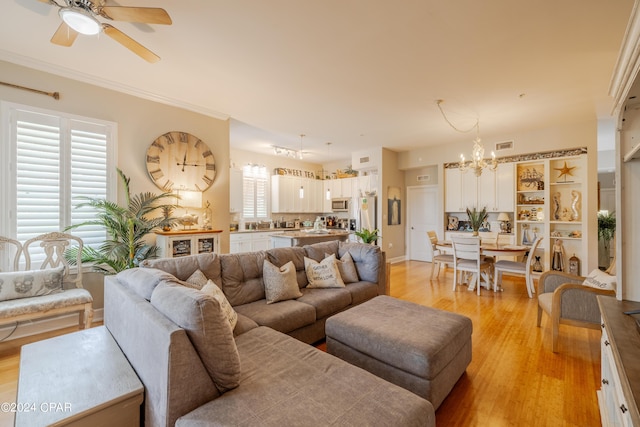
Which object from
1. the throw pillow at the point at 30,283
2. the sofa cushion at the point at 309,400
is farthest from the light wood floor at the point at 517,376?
the sofa cushion at the point at 309,400

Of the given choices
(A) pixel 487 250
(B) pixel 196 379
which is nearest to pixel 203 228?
(B) pixel 196 379

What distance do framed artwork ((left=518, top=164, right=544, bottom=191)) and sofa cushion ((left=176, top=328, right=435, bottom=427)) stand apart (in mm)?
5824

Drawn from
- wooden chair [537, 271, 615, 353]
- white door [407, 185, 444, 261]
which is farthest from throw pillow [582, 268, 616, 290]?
white door [407, 185, 444, 261]

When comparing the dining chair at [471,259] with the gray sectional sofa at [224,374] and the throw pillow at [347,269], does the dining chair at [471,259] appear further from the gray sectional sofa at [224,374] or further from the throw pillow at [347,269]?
the gray sectional sofa at [224,374]

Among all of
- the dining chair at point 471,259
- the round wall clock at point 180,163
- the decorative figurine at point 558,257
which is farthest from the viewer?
the decorative figurine at point 558,257

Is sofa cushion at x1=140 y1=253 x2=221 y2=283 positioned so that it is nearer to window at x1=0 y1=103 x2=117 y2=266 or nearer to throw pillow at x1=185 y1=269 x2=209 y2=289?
throw pillow at x1=185 y1=269 x2=209 y2=289

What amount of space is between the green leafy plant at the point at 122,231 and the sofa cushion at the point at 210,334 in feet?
8.42

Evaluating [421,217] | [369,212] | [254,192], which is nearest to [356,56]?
[369,212]

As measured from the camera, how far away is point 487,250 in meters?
4.15

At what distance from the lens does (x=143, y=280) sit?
1705 millimetres

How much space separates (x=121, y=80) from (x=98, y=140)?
788 millimetres

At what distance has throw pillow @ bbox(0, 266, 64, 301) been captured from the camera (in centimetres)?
253

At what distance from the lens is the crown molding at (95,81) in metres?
2.80

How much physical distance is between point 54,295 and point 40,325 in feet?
2.12
